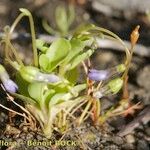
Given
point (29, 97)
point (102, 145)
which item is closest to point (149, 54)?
point (102, 145)

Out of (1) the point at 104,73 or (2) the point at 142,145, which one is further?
(2) the point at 142,145

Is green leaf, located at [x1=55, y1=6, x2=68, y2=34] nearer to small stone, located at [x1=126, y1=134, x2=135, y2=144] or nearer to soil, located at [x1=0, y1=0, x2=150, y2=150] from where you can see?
soil, located at [x1=0, y1=0, x2=150, y2=150]

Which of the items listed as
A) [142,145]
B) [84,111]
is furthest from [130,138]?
[84,111]

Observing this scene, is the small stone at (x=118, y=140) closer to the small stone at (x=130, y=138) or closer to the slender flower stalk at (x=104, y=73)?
the small stone at (x=130, y=138)

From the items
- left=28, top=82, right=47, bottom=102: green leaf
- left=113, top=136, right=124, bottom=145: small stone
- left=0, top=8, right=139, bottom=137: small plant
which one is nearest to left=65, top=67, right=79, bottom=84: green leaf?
left=0, top=8, right=139, bottom=137: small plant

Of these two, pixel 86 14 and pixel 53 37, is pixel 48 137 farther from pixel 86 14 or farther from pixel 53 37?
pixel 86 14

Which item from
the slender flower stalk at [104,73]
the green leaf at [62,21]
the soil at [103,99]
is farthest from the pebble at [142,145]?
the green leaf at [62,21]

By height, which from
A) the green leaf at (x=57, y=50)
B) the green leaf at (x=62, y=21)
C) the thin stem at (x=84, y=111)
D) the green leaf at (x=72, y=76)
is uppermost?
the green leaf at (x=62, y=21)

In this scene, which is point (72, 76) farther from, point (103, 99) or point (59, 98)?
point (103, 99)
